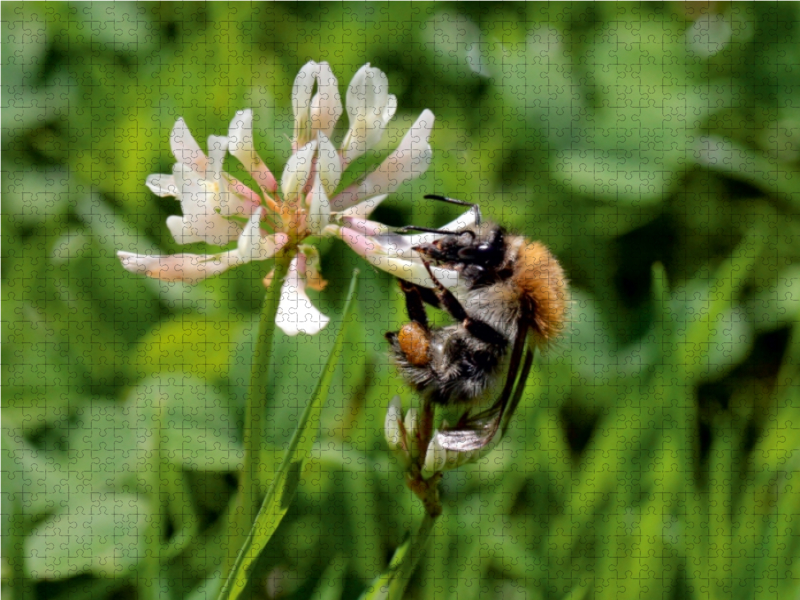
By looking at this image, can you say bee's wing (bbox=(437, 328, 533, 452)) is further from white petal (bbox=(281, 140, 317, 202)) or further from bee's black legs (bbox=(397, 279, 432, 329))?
white petal (bbox=(281, 140, 317, 202))

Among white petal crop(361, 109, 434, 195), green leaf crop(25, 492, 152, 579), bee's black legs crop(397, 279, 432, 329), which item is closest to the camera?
white petal crop(361, 109, 434, 195)

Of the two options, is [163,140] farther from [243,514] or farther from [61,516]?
[243,514]

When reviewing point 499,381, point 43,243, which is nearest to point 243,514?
point 499,381

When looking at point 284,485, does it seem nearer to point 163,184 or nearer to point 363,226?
point 363,226

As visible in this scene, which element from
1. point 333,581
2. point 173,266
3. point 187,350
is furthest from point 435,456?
point 187,350

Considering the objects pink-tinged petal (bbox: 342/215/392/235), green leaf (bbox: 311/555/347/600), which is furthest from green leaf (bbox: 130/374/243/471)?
pink-tinged petal (bbox: 342/215/392/235)

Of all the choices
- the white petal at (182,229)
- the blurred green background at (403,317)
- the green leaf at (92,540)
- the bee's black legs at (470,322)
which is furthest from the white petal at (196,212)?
the green leaf at (92,540)
